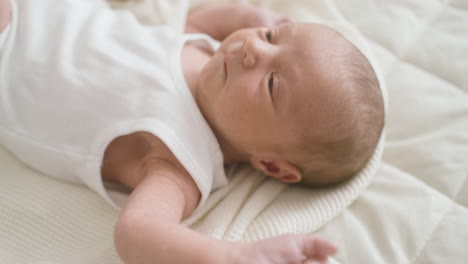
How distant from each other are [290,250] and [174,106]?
0.36 meters

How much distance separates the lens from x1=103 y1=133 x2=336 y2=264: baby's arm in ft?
2.18

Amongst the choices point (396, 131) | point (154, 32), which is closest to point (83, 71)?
point (154, 32)

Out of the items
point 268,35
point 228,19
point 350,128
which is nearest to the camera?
point 350,128

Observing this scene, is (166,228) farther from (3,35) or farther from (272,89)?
(3,35)

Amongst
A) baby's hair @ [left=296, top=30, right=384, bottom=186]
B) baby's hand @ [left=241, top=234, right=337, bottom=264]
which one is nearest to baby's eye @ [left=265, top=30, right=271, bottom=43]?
baby's hair @ [left=296, top=30, right=384, bottom=186]

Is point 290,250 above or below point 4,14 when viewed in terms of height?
below

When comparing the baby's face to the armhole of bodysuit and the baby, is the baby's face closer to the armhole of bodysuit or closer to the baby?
the baby

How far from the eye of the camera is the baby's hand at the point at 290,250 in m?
0.65

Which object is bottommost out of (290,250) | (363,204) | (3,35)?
(363,204)

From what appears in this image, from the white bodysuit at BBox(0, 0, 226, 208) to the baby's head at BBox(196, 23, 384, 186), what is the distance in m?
0.07

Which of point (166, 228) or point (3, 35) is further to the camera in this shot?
point (3, 35)

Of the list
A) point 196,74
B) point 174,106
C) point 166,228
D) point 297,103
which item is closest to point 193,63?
point 196,74

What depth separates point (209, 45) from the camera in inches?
42.8

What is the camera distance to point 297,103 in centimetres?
83
